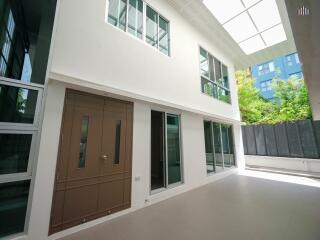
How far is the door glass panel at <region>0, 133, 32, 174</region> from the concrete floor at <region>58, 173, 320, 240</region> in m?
1.41

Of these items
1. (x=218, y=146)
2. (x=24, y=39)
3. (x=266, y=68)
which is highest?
(x=266, y=68)

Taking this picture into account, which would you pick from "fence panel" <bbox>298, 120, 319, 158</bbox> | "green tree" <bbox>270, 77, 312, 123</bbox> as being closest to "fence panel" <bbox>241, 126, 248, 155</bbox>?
"fence panel" <bbox>298, 120, 319, 158</bbox>

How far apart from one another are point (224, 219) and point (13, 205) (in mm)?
3709

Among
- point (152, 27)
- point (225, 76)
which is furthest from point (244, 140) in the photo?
point (152, 27)

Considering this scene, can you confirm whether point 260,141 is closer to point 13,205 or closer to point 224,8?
point 224,8

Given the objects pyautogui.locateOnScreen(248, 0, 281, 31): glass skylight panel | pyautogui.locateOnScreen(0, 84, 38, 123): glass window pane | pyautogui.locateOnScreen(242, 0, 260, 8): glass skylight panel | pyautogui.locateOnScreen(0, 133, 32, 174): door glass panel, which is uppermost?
pyautogui.locateOnScreen(248, 0, 281, 31): glass skylight panel

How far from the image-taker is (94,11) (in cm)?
343

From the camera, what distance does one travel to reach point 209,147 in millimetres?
6258

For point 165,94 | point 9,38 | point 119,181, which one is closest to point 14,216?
point 119,181

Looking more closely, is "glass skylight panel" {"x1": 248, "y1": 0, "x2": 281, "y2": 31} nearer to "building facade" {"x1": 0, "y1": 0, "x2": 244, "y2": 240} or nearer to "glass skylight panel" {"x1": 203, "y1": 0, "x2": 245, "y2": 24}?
"glass skylight panel" {"x1": 203, "y1": 0, "x2": 245, "y2": 24}

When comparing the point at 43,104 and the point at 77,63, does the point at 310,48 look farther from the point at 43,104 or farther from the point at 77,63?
the point at 43,104

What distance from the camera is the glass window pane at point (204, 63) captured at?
664 centimetres

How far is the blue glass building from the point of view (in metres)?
18.3

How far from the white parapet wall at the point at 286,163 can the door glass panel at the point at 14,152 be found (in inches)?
399
